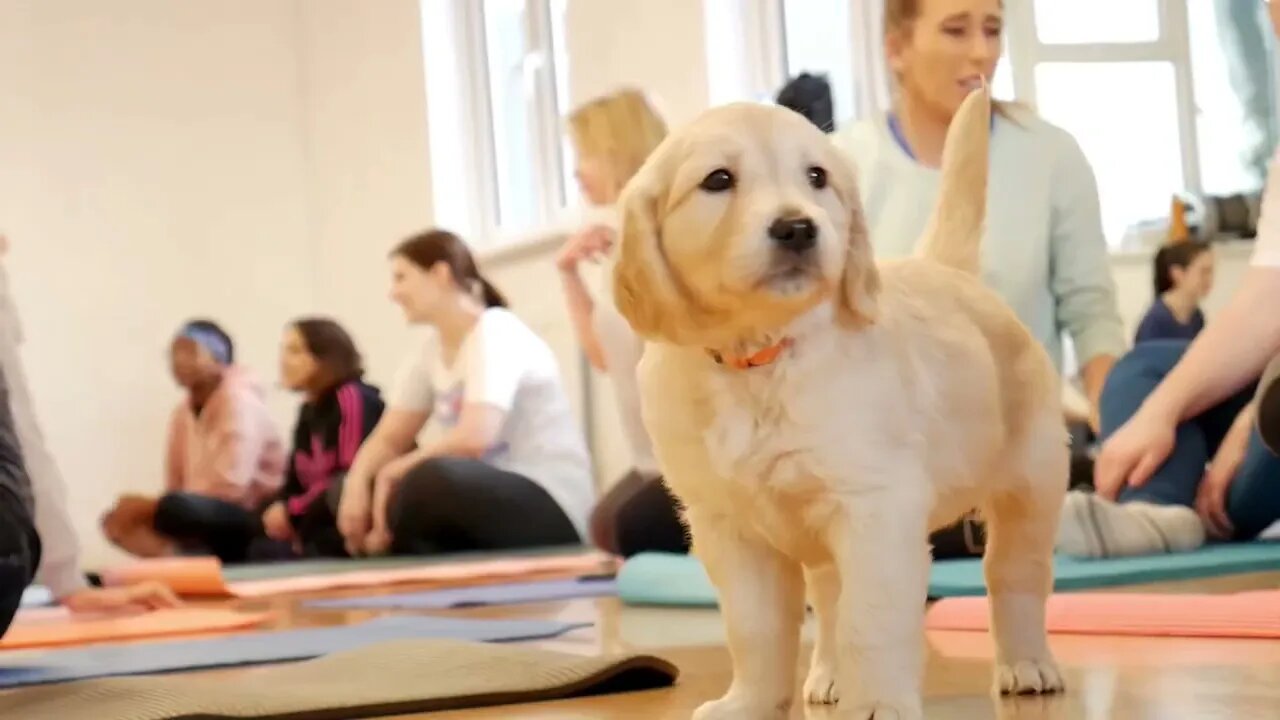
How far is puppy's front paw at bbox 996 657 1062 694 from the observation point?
1473 millimetres

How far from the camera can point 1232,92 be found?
5.07 meters

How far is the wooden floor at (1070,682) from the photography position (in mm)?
1379

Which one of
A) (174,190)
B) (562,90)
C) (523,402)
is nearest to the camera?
(523,402)

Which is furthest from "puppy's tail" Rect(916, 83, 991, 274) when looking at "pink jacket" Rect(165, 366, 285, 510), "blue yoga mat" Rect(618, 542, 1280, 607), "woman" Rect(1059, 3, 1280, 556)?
"pink jacket" Rect(165, 366, 285, 510)

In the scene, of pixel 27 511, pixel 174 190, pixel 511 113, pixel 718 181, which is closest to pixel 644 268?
pixel 718 181

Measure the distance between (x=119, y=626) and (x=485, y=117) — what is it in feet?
14.7

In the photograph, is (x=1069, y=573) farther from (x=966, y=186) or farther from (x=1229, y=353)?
(x=966, y=186)

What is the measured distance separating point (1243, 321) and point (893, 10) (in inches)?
29.9

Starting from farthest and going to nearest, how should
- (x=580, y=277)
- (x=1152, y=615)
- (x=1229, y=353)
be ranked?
(x=580, y=277)
(x=1229, y=353)
(x=1152, y=615)

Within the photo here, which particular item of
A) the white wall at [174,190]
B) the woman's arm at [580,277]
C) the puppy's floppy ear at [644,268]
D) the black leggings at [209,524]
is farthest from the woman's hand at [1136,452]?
the white wall at [174,190]

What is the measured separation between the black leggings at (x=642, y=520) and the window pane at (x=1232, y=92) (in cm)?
221

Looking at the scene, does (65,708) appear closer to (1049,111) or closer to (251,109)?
(1049,111)

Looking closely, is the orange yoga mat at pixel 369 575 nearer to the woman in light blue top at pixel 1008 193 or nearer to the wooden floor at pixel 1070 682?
the woman in light blue top at pixel 1008 193

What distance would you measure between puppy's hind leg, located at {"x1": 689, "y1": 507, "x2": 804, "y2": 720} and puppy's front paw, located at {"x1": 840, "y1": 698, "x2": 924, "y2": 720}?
13 centimetres
